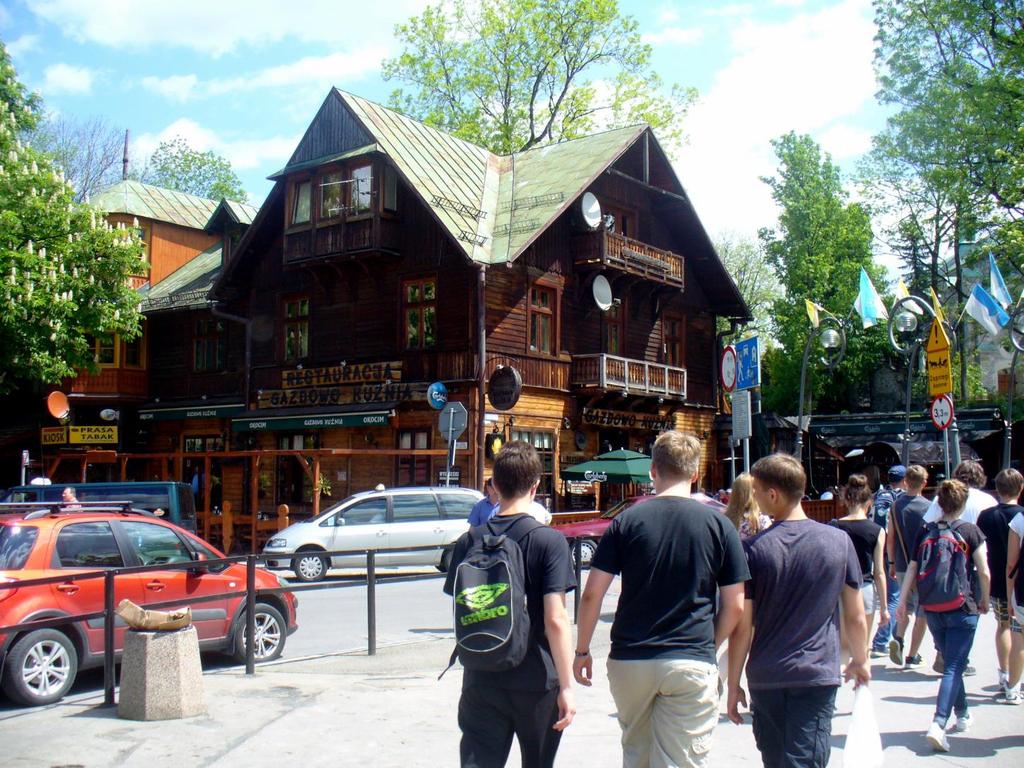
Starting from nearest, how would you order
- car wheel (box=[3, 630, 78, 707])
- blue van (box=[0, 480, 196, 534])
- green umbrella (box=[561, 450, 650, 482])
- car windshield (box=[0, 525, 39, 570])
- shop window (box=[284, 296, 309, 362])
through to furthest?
car wheel (box=[3, 630, 78, 707]) < car windshield (box=[0, 525, 39, 570]) < blue van (box=[0, 480, 196, 534]) < green umbrella (box=[561, 450, 650, 482]) < shop window (box=[284, 296, 309, 362])

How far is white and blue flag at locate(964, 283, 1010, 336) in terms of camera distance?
2586 cm

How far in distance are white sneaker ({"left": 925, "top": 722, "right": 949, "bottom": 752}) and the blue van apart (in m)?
14.2

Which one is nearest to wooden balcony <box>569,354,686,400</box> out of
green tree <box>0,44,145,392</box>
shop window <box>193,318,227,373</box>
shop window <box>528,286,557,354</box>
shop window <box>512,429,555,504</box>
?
shop window <box>528,286,557,354</box>

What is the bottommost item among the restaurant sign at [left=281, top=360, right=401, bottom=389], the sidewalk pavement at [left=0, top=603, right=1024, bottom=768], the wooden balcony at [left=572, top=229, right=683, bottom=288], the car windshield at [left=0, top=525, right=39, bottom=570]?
the sidewalk pavement at [left=0, top=603, right=1024, bottom=768]

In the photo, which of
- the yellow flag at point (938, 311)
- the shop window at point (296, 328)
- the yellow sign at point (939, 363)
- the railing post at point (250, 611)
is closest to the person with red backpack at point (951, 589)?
the railing post at point (250, 611)

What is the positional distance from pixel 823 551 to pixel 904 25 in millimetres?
37658

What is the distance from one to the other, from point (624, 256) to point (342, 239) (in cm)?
758

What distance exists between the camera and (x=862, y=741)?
5.02 m

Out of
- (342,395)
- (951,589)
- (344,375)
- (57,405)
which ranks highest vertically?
(344,375)

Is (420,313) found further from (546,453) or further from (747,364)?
(747,364)

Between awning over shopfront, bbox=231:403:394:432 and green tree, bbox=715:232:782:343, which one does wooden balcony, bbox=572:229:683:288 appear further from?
green tree, bbox=715:232:782:343

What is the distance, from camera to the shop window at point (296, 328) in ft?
100

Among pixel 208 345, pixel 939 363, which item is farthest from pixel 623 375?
pixel 208 345

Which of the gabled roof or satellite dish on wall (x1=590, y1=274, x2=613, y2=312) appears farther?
the gabled roof
